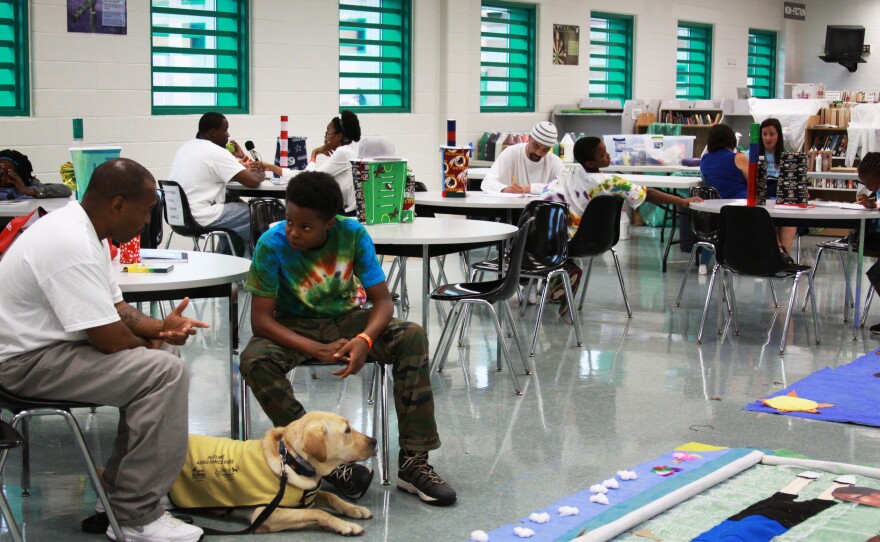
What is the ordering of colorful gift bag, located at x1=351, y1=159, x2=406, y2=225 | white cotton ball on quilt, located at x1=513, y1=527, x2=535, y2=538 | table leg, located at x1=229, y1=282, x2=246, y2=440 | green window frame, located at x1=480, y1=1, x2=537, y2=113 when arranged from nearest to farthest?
white cotton ball on quilt, located at x1=513, y1=527, x2=535, y2=538
table leg, located at x1=229, y1=282, x2=246, y2=440
colorful gift bag, located at x1=351, y1=159, x2=406, y2=225
green window frame, located at x1=480, y1=1, x2=537, y2=113

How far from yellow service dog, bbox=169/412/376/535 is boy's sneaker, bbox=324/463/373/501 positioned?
0.21 metres

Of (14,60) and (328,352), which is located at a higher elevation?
(14,60)

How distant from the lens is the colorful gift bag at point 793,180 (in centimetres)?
588

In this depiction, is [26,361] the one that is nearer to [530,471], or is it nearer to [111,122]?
[530,471]

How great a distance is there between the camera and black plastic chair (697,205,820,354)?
539 centimetres

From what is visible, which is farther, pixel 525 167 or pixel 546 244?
pixel 525 167


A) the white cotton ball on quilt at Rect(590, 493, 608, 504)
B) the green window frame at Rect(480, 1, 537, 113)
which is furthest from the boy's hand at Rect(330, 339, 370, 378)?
the green window frame at Rect(480, 1, 537, 113)

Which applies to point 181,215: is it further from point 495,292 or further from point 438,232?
point 495,292

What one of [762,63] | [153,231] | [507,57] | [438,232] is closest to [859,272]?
[438,232]

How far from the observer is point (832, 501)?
10.5ft

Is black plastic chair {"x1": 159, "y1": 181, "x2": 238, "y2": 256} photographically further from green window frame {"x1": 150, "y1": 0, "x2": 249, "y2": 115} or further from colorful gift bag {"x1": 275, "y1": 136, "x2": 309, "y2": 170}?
green window frame {"x1": 150, "y1": 0, "x2": 249, "y2": 115}

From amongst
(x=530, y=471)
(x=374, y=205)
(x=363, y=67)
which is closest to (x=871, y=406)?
(x=530, y=471)

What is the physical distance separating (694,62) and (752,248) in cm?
968

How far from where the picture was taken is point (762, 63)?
1619cm
